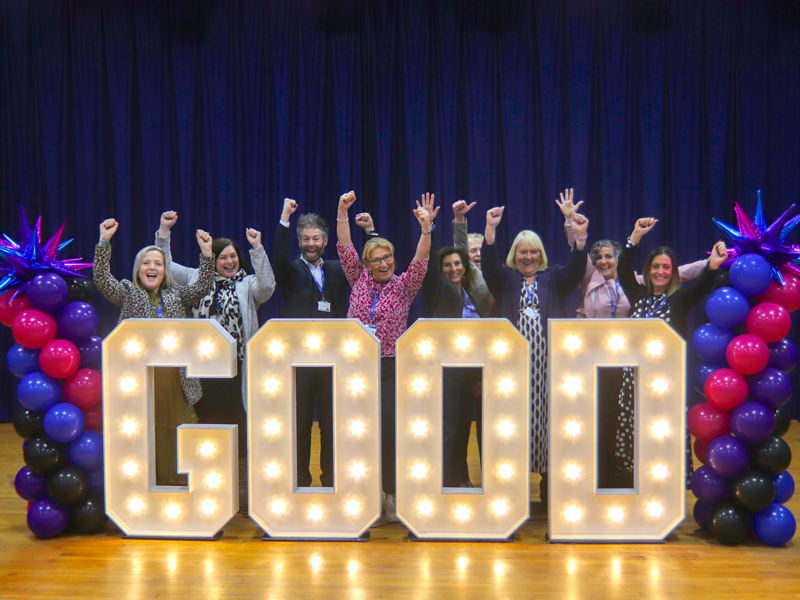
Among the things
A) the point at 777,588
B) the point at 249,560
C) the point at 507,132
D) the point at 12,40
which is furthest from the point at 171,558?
the point at 12,40

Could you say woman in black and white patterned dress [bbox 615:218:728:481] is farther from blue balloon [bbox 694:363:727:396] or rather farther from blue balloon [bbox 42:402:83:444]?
blue balloon [bbox 42:402:83:444]

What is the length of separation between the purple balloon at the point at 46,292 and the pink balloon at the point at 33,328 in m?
0.04

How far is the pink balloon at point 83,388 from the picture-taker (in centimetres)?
286

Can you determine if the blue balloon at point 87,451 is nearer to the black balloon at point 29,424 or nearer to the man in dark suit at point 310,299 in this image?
the black balloon at point 29,424

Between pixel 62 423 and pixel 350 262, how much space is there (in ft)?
4.72

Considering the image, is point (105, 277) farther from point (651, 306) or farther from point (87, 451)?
point (651, 306)

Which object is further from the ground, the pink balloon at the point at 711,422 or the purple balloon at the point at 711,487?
the pink balloon at the point at 711,422

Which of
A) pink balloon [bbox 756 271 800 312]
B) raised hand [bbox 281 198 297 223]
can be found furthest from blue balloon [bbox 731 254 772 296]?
raised hand [bbox 281 198 297 223]

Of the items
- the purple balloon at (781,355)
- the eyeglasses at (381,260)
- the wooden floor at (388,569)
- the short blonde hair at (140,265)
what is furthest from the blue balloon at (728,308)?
the short blonde hair at (140,265)

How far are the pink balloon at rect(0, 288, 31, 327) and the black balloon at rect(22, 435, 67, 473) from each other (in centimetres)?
53

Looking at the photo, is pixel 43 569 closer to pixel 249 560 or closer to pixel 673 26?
pixel 249 560

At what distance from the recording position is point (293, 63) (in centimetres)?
561

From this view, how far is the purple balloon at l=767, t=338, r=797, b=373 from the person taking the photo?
8.97 feet

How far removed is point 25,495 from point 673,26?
5534 millimetres
